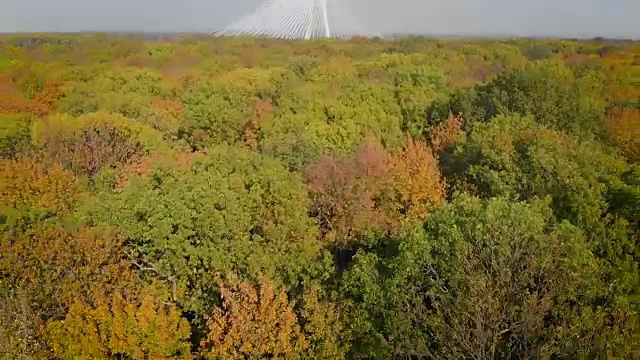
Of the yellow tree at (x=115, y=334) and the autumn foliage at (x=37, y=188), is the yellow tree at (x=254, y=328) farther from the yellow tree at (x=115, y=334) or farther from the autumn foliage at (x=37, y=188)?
the autumn foliage at (x=37, y=188)

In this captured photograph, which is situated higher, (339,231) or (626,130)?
(626,130)

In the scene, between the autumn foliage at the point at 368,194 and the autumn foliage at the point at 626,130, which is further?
the autumn foliage at the point at 626,130

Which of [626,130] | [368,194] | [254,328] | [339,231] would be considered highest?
[626,130]

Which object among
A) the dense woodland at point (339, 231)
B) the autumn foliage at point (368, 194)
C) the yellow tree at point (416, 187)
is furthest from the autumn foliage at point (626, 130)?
the autumn foliage at point (368, 194)

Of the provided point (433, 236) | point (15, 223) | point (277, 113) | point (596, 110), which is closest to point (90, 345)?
point (15, 223)

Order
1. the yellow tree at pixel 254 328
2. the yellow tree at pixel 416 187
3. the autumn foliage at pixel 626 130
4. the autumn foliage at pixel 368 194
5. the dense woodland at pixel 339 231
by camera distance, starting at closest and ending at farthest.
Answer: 1. the dense woodland at pixel 339 231
2. the yellow tree at pixel 254 328
3. the autumn foliage at pixel 368 194
4. the yellow tree at pixel 416 187
5. the autumn foliage at pixel 626 130

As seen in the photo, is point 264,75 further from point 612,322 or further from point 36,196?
point 612,322

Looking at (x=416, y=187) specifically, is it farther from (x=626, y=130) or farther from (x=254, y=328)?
(x=626, y=130)

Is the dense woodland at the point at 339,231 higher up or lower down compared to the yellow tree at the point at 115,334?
higher up

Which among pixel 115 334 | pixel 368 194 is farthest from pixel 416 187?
pixel 115 334
